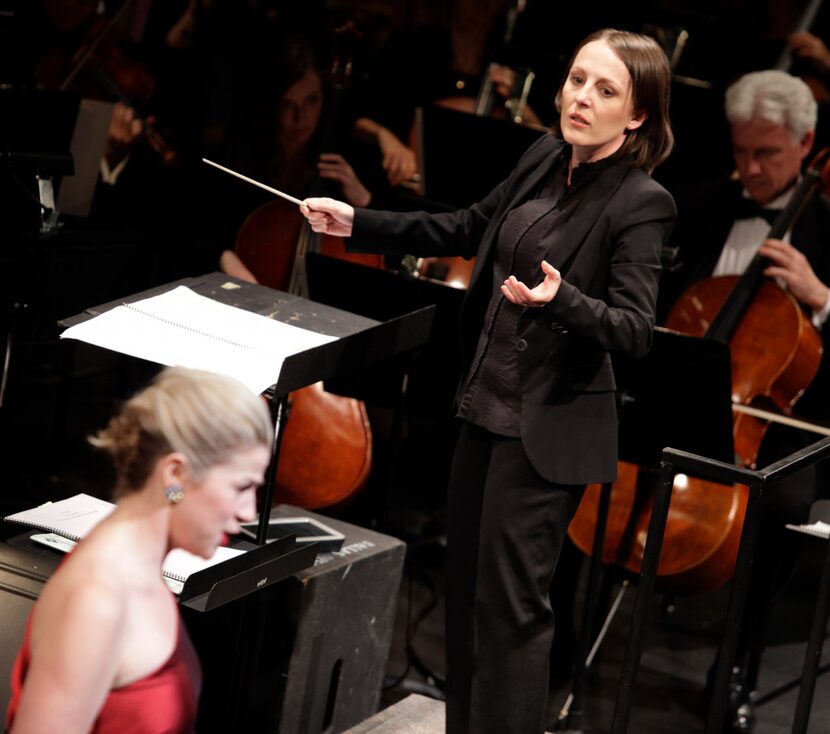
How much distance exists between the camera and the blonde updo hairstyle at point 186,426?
1.31 m

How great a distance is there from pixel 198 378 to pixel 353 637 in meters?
1.39

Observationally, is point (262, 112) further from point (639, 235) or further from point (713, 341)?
point (639, 235)

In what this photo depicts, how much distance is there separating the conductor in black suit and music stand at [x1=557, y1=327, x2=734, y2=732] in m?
Result: 0.52

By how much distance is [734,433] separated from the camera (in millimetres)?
3002

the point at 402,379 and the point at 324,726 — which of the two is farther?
the point at 402,379

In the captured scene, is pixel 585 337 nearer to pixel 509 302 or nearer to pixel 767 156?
pixel 509 302

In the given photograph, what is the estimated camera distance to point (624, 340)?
6.51 feet

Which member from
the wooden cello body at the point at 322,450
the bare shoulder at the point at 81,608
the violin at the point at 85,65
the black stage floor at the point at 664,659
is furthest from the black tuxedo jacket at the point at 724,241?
the bare shoulder at the point at 81,608

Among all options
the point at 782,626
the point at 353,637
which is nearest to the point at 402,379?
the point at 353,637

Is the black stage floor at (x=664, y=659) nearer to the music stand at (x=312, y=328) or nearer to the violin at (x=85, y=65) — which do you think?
the music stand at (x=312, y=328)

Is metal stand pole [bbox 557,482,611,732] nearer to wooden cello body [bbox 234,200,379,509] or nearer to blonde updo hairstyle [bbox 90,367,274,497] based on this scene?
wooden cello body [bbox 234,200,379,509]

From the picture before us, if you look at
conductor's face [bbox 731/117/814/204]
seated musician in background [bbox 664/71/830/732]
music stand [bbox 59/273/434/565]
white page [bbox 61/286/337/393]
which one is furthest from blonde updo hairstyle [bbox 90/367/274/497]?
conductor's face [bbox 731/117/814/204]

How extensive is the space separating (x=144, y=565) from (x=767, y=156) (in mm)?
2569

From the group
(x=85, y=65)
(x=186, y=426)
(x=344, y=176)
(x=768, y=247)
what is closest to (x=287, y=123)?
(x=344, y=176)
